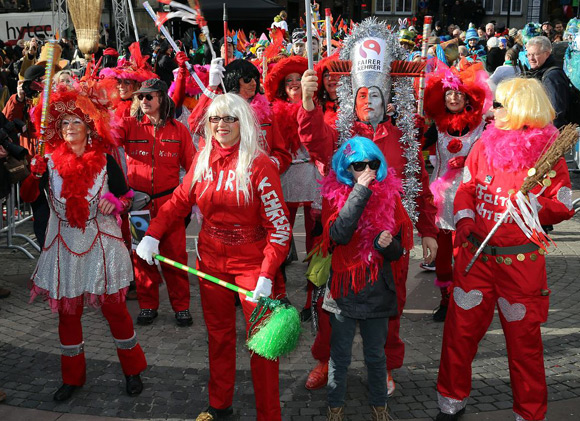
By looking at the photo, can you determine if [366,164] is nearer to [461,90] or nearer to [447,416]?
[447,416]

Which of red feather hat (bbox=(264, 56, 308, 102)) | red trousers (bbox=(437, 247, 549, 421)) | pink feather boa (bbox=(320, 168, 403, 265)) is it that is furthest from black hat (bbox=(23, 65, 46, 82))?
red trousers (bbox=(437, 247, 549, 421))

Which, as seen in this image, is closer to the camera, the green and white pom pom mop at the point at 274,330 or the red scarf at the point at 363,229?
the green and white pom pom mop at the point at 274,330

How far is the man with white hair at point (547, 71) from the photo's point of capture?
22.7 feet

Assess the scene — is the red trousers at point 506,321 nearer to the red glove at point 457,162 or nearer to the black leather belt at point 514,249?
the black leather belt at point 514,249

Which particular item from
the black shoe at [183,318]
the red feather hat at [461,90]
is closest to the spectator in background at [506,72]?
the red feather hat at [461,90]

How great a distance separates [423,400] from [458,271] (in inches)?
37.0

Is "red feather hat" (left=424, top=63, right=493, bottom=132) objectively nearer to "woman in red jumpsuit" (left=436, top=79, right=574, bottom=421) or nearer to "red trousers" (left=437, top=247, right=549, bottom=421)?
"woman in red jumpsuit" (left=436, top=79, right=574, bottom=421)

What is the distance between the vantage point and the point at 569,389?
4094 millimetres

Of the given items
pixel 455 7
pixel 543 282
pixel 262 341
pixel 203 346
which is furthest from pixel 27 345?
pixel 455 7

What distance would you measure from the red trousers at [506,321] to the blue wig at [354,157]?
2.60 feet

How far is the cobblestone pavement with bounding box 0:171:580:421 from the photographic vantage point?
156 inches

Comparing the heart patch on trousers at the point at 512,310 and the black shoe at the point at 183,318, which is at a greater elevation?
the heart patch on trousers at the point at 512,310

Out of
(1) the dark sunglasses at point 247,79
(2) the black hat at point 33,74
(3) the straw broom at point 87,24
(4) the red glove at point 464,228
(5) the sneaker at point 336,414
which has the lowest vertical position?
(5) the sneaker at point 336,414

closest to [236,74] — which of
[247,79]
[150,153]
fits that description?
[247,79]
